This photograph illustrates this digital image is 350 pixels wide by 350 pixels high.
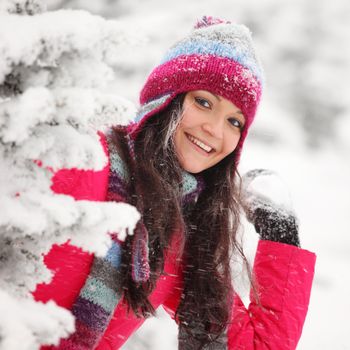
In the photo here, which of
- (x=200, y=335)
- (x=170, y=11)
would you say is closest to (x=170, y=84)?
(x=200, y=335)

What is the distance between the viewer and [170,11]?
876 centimetres

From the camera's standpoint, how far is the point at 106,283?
3.93ft

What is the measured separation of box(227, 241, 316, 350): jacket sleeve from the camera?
1.67 metres

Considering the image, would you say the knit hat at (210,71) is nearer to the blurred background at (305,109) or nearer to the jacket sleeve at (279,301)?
the jacket sleeve at (279,301)

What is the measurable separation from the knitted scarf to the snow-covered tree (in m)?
0.63

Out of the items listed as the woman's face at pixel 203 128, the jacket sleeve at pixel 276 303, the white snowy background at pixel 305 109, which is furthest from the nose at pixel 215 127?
the white snowy background at pixel 305 109

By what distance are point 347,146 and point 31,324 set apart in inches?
349

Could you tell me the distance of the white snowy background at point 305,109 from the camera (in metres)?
5.04

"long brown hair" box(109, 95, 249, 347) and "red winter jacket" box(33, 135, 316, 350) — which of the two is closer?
"long brown hair" box(109, 95, 249, 347)

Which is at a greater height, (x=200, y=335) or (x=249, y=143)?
(x=200, y=335)

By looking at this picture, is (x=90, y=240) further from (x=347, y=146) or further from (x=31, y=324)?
(x=347, y=146)

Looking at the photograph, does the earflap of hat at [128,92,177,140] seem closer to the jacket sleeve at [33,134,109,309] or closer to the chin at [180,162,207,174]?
the chin at [180,162,207,174]

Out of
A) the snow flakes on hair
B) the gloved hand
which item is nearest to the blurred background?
the gloved hand

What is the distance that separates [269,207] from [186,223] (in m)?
0.45
